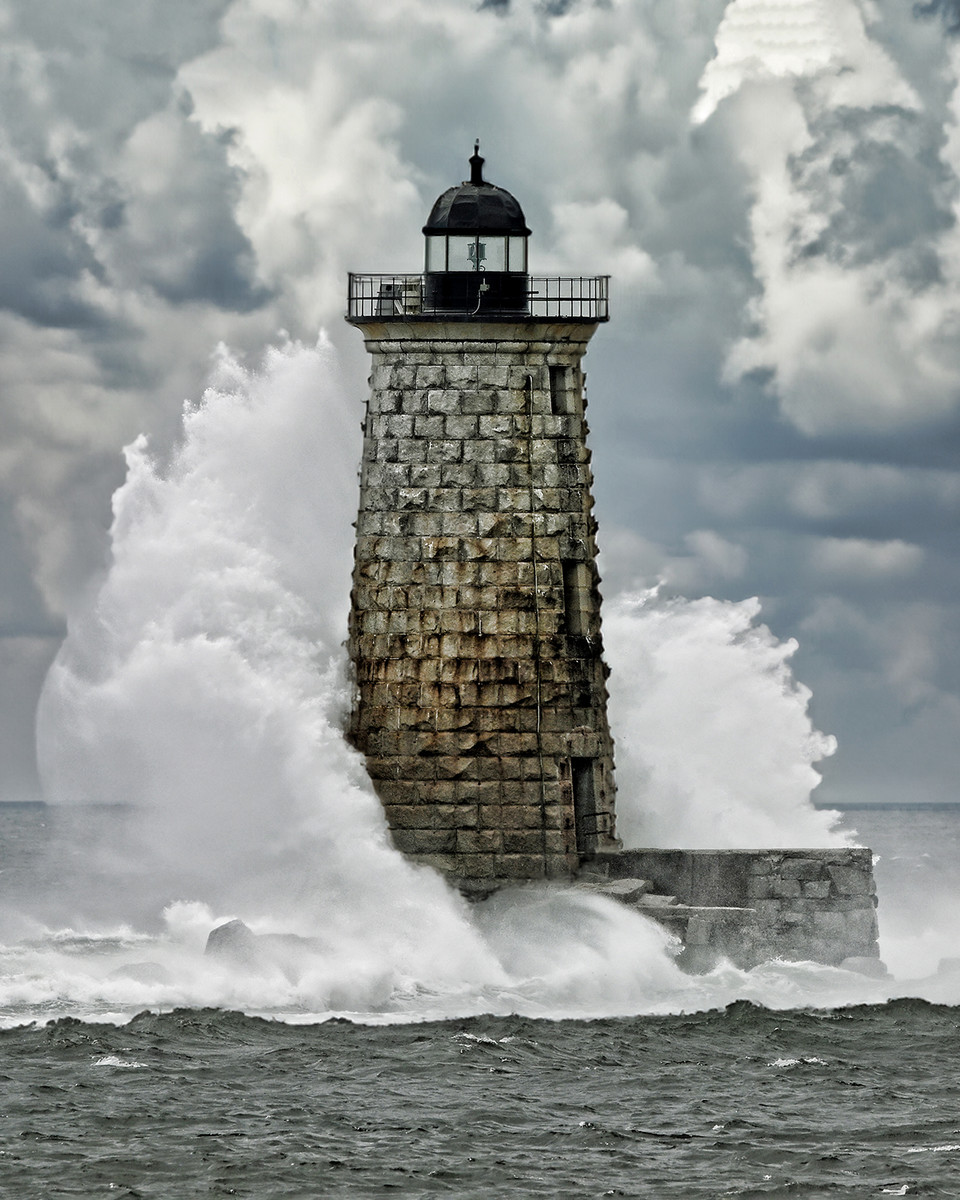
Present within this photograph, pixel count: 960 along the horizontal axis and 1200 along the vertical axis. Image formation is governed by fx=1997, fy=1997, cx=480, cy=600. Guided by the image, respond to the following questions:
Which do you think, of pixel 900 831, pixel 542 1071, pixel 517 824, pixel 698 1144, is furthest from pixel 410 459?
pixel 900 831

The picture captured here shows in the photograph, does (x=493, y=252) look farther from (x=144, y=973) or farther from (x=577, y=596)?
(x=144, y=973)

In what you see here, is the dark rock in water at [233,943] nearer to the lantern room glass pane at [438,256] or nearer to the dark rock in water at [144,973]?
the dark rock in water at [144,973]

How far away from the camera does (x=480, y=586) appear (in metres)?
25.3

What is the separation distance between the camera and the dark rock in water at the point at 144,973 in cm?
2284

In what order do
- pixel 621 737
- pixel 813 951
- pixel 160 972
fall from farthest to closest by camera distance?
pixel 621 737 → pixel 813 951 → pixel 160 972

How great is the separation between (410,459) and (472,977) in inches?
259

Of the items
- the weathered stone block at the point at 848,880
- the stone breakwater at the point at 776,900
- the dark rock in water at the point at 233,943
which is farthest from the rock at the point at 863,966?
the dark rock in water at the point at 233,943

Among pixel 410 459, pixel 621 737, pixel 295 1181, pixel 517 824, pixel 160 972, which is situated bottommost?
pixel 295 1181

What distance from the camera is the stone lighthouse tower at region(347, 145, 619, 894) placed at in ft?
82.8

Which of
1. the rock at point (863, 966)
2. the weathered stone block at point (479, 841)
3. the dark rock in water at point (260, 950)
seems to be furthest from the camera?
the weathered stone block at point (479, 841)

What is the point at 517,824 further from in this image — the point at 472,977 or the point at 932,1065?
the point at 932,1065

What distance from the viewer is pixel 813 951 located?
2492 centimetres

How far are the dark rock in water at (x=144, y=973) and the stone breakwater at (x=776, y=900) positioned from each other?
5.57m

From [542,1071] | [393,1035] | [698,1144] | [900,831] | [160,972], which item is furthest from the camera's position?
[900,831]
